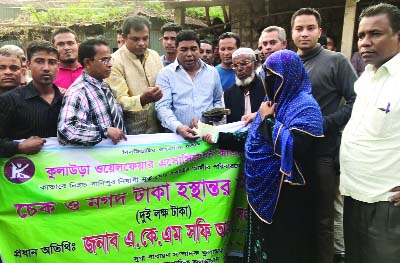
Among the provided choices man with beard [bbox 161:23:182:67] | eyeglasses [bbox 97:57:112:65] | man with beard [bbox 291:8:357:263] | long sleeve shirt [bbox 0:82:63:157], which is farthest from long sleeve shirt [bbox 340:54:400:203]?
man with beard [bbox 161:23:182:67]

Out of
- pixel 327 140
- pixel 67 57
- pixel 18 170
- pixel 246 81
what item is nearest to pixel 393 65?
pixel 327 140

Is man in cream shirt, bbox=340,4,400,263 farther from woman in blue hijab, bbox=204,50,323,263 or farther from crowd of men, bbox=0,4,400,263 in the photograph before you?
woman in blue hijab, bbox=204,50,323,263

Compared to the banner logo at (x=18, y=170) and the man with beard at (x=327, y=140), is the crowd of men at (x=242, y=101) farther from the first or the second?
the banner logo at (x=18, y=170)

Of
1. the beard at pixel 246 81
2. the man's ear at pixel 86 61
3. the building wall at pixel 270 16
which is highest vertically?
the building wall at pixel 270 16

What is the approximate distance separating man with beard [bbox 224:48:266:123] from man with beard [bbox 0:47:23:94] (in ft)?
6.64

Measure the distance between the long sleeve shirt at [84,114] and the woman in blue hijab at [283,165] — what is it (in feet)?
3.91

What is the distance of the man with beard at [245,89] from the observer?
401 centimetres

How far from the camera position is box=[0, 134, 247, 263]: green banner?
3.25 metres

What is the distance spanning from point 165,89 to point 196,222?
1.27m

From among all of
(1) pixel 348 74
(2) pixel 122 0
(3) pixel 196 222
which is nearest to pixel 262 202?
(3) pixel 196 222

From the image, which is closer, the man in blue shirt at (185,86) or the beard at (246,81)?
the man in blue shirt at (185,86)

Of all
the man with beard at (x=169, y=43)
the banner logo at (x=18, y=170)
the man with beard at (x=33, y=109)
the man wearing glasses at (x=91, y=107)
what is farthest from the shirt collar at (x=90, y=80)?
the man with beard at (x=169, y=43)

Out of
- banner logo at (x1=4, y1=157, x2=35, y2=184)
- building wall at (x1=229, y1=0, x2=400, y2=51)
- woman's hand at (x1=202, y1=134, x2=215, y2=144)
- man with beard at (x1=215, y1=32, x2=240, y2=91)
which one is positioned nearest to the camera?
banner logo at (x1=4, y1=157, x2=35, y2=184)

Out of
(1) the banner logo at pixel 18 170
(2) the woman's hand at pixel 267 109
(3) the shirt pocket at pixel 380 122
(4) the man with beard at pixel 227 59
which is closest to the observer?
(3) the shirt pocket at pixel 380 122
